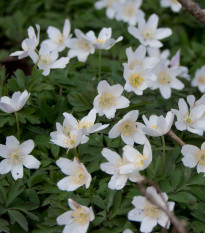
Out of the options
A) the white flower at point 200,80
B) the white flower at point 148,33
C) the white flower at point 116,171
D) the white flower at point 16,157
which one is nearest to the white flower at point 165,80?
the white flower at point 148,33

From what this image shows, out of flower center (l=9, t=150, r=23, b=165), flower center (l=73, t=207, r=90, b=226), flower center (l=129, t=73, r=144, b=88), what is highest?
flower center (l=129, t=73, r=144, b=88)

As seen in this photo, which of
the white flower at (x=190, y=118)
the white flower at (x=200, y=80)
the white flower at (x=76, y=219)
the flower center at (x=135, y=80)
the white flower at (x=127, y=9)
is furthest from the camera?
the white flower at (x=127, y=9)

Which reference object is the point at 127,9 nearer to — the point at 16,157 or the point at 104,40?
the point at 104,40

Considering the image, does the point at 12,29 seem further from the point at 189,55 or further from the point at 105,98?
the point at 105,98

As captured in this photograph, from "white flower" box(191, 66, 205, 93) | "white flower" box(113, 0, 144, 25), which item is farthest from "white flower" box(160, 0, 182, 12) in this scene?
"white flower" box(191, 66, 205, 93)

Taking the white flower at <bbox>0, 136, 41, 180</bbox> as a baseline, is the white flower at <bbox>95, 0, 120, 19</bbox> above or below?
below

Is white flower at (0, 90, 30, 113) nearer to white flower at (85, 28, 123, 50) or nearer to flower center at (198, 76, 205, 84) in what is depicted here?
white flower at (85, 28, 123, 50)

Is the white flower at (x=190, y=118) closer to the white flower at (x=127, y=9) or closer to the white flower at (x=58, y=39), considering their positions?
the white flower at (x=58, y=39)
